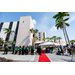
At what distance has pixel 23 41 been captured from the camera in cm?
2691

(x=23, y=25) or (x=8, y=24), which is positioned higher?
(x=8, y=24)
